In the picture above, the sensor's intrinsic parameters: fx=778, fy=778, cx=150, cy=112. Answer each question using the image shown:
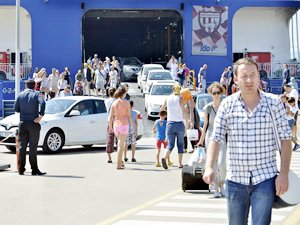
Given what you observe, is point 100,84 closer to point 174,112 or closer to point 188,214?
point 174,112

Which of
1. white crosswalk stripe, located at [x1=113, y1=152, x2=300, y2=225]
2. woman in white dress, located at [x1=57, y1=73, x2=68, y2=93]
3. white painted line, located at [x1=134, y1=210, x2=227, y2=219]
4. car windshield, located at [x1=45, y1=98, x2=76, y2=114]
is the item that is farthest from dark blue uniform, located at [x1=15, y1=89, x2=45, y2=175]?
woman in white dress, located at [x1=57, y1=73, x2=68, y2=93]

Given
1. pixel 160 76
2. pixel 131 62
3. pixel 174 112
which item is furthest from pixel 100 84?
pixel 174 112

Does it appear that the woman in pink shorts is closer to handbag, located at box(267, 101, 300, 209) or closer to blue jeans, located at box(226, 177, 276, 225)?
blue jeans, located at box(226, 177, 276, 225)

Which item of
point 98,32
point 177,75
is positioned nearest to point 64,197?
point 177,75

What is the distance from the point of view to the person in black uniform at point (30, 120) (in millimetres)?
14438

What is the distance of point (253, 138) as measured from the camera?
5863mm

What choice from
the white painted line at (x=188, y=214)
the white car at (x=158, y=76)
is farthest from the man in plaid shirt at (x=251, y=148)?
the white car at (x=158, y=76)

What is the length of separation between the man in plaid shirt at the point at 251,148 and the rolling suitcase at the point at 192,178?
19.2 feet

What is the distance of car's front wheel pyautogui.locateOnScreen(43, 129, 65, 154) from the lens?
19.3m

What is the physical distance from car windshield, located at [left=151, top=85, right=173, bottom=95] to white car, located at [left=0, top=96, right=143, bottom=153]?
37.5 ft

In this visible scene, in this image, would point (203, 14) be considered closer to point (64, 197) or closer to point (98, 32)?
point (98, 32)

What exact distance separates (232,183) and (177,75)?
107 feet

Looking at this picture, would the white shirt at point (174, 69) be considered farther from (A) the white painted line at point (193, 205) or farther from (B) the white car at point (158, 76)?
(A) the white painted line at point (193, 205)

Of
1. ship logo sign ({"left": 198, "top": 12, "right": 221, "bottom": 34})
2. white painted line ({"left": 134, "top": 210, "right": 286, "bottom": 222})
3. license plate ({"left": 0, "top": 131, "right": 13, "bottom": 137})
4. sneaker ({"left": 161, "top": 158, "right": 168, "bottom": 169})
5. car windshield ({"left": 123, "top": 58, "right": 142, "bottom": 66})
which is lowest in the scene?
white painted line ({"left": 134, "top": 210, "right": 286, "bottom": 222})
